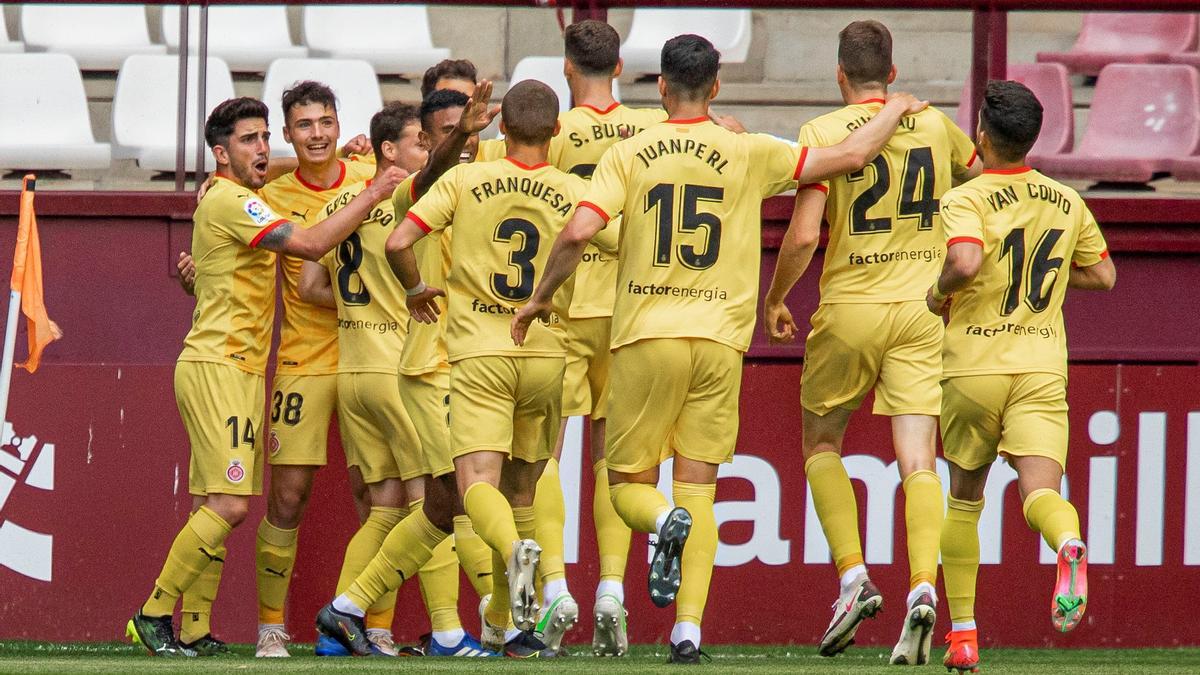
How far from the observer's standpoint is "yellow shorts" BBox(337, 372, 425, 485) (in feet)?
26.3

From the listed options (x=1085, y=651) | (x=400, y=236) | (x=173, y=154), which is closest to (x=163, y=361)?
(x=173, y=154)

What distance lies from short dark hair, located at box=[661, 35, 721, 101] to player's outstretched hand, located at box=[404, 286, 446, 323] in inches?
45.2

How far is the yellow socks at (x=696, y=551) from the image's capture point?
22.2ft

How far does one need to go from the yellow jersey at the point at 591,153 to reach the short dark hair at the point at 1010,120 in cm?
143

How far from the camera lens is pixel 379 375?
26.3ft

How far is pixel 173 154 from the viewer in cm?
911

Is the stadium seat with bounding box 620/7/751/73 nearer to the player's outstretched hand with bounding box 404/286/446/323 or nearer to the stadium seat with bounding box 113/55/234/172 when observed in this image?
the stadium seat with bounding box 113/55/234/172

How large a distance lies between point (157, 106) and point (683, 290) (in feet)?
12.6

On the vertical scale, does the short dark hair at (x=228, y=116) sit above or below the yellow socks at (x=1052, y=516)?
above

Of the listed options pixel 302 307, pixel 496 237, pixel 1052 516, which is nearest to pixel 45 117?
pixel 302 307

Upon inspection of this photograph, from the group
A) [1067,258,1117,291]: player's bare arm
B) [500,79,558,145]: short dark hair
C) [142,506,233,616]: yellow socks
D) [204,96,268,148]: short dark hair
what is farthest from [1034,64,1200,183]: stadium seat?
[142,506,233,616]: yellow socks

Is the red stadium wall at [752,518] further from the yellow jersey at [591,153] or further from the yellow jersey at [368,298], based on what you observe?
the yellow jersey at [591,153]

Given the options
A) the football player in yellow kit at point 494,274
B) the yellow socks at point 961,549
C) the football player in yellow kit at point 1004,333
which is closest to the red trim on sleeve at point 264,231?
the football player in yellow kit at point 494,274

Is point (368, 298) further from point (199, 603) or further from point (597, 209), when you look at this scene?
point (597, 209)
